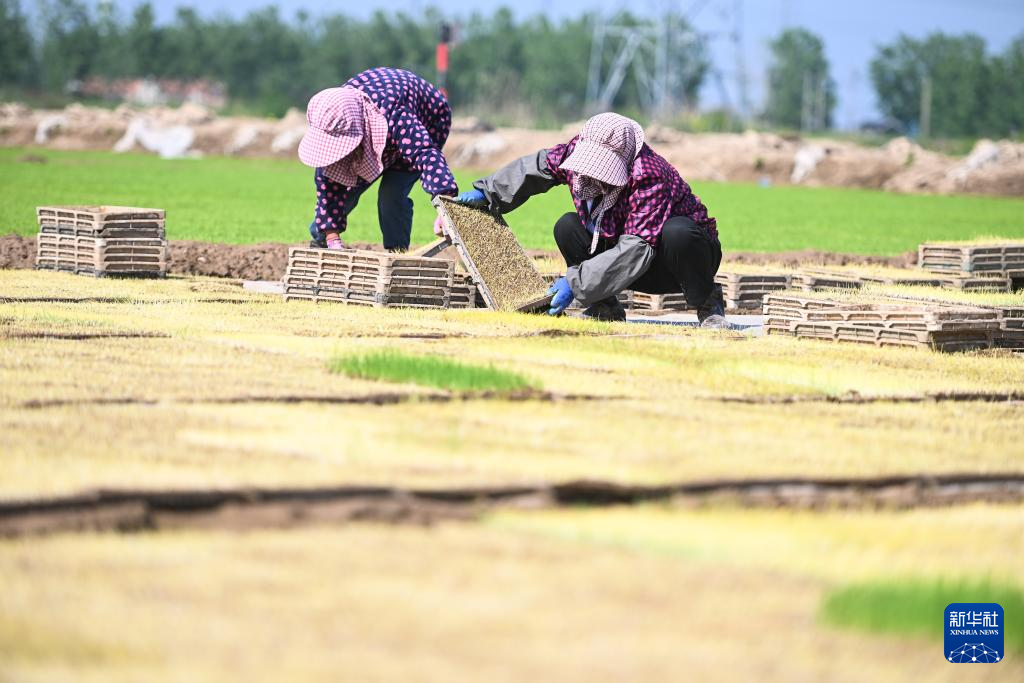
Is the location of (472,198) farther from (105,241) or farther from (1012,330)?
(1012,330)

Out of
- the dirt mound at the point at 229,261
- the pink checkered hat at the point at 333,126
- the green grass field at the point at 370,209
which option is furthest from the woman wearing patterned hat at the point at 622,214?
the green grass field at the point at 370,209

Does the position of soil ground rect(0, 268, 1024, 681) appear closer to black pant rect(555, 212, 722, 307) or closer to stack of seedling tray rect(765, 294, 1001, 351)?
stack of seedling tray rect(765, 294, 1001, 351)

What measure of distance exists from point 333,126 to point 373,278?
1.03 meters

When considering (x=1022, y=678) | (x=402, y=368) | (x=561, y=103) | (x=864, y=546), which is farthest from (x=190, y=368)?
(x=561, y=103)

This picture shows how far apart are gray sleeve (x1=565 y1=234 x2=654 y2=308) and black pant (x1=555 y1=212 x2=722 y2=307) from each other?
0.15m

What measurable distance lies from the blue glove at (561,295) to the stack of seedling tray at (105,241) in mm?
3248

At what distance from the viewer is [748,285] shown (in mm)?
10125

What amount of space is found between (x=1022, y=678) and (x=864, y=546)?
0.75 metres

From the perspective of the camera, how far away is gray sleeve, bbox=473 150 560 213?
8.46 m

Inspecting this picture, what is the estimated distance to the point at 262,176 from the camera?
33.3 metres

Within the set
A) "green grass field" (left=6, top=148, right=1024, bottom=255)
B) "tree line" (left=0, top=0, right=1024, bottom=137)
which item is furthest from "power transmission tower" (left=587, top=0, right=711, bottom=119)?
"green grass field" (left=6, top=148, right=1024, bottom=255)

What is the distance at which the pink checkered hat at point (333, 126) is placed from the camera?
9.20 m

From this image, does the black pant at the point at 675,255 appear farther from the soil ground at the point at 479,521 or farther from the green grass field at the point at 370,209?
the green grass field at the point at 370,209

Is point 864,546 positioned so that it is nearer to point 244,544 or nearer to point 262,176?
point 244,544
